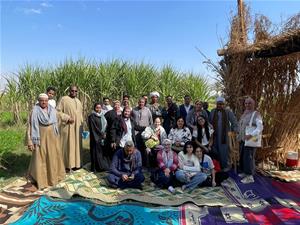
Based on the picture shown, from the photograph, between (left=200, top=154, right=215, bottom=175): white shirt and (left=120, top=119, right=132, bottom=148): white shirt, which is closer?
(left=200, top=154, right=215, bottom=175): white shirt

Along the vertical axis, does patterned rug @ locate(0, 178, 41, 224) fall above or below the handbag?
below

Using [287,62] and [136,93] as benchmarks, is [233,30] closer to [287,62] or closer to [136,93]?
[287,62]

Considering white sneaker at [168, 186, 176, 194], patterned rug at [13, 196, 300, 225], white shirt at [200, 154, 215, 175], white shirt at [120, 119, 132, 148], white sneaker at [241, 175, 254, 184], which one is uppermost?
white shirt at [120, 119, 132, 148]

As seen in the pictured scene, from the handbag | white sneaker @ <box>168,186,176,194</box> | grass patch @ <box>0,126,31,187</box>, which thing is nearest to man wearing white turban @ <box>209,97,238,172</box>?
the handbag

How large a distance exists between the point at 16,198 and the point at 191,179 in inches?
106

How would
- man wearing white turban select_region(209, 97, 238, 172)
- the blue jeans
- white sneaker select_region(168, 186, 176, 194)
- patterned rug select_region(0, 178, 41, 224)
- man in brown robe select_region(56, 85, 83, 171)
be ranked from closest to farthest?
patterned rug select_region(0, 178, 41, 224)
white sneaker select_region(168, 186, 176, 194)
the blue jeans
man wearing white turban select_region(209, 97, 238, 172)
man in brown robe select_region(56, 85, 83, 171)

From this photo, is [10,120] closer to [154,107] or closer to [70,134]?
[70,134]

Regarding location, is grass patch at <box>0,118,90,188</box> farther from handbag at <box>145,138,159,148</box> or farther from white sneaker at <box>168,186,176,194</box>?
white sneaker at <box>168,186,176,194</box>

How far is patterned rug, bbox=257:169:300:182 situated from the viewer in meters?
5.25

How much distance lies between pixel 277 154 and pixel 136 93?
5.47 meters

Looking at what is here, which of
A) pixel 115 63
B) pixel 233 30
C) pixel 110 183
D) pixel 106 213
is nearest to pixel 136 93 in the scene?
pixel 115 63

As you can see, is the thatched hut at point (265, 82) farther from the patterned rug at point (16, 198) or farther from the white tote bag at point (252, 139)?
the patterned rug at point (16, 198)

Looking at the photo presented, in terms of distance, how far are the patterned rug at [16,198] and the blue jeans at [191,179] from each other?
224 cm

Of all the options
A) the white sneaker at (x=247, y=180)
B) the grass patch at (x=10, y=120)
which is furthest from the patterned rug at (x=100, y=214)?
the grass patch at (x=10, y=120)
